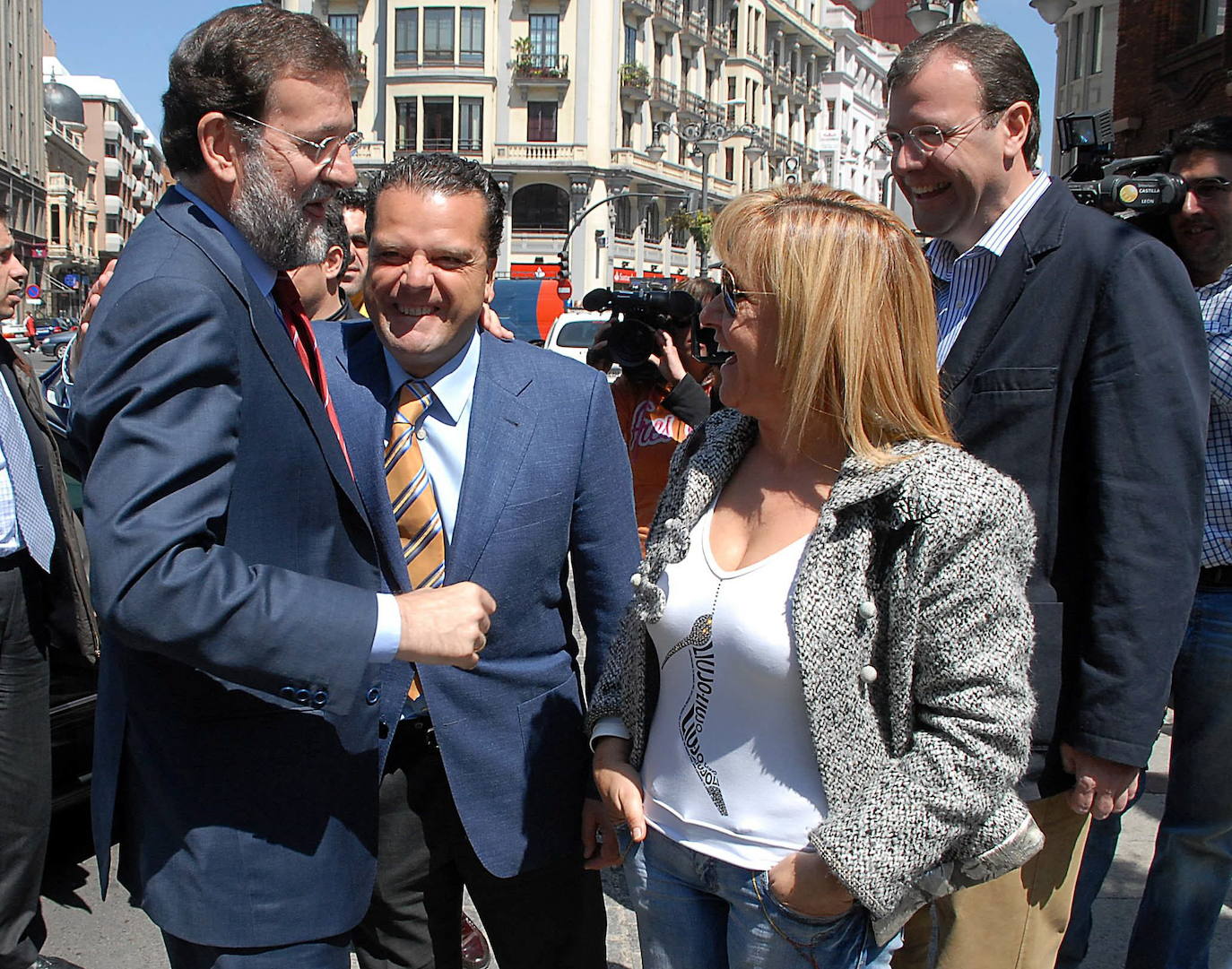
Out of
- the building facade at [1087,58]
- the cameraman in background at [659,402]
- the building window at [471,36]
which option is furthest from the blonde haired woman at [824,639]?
the building window at [471,36]

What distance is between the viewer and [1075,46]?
28.0 m

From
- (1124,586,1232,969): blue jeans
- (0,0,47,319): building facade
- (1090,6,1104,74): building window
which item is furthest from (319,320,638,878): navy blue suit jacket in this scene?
(0,0,47,319): building facade

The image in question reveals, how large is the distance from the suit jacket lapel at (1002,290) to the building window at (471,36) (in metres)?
51.5

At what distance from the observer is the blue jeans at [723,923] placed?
5.98ft

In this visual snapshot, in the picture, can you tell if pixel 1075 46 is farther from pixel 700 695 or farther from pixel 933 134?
pixel 700 695

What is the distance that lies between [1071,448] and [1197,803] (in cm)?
123

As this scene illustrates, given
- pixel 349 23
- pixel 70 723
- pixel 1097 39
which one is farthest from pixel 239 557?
pixel 349 23

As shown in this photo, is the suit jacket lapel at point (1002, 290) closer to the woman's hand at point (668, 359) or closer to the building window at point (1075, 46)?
the woman's hand at point (668, 359)

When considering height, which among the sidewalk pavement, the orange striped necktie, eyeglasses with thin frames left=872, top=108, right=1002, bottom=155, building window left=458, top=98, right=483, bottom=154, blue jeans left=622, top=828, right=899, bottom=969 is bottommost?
the sidewalk pavement

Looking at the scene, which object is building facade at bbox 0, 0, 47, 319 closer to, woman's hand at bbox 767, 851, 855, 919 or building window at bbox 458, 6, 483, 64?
building window at bbox 458, 6, 483, 64

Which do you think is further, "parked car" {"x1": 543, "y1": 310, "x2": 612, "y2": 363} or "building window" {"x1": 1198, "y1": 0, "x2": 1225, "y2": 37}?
"parked car" {"x1": 543, "y1": 310, "x2": 612, "y2": 363}

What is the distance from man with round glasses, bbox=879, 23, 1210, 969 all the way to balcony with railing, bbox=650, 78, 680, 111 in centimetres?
5384

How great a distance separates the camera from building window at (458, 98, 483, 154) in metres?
50.3

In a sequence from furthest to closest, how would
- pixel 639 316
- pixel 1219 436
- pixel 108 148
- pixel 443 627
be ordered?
pixel 108 148 → pixel 639 316 → pixel 1219 436 → pixel 443 627
